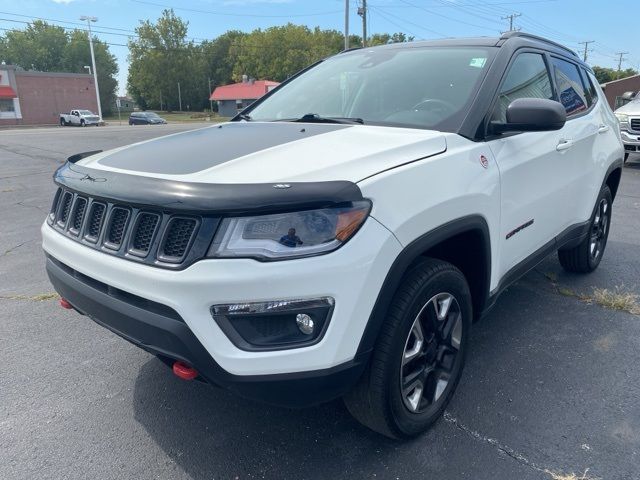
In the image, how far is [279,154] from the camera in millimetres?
2219

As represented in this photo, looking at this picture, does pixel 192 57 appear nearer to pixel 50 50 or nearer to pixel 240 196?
pixel 50 50

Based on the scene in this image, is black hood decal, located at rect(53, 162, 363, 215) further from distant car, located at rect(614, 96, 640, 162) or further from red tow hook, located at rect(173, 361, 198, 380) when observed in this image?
Answer: distant car, located at rect(614, 96, 640, 162)

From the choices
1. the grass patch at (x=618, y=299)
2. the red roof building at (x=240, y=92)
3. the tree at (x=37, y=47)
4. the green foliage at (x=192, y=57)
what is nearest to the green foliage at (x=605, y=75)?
the green foliage at (x=192, y=57)

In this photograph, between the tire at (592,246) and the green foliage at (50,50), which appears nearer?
the tire at (592,246)

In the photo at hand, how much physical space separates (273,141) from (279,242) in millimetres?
837

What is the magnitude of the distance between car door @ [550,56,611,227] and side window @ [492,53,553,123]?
0.24m

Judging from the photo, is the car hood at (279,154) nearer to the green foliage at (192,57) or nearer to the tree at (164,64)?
the green foliage at (192,57)

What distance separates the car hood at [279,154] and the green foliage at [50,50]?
8976 cm

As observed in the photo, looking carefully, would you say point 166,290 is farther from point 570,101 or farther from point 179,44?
point 179,44

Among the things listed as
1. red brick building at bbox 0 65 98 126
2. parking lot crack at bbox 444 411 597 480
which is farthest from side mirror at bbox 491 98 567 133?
red brick building at bbox 0 65 98 126

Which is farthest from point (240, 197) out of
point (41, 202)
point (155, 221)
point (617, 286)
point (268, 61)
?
point (268, 61)

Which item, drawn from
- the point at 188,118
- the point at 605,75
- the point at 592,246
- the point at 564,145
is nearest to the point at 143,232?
the point at 564,145

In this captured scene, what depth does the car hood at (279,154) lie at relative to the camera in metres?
1.99

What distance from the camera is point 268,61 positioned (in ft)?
275
